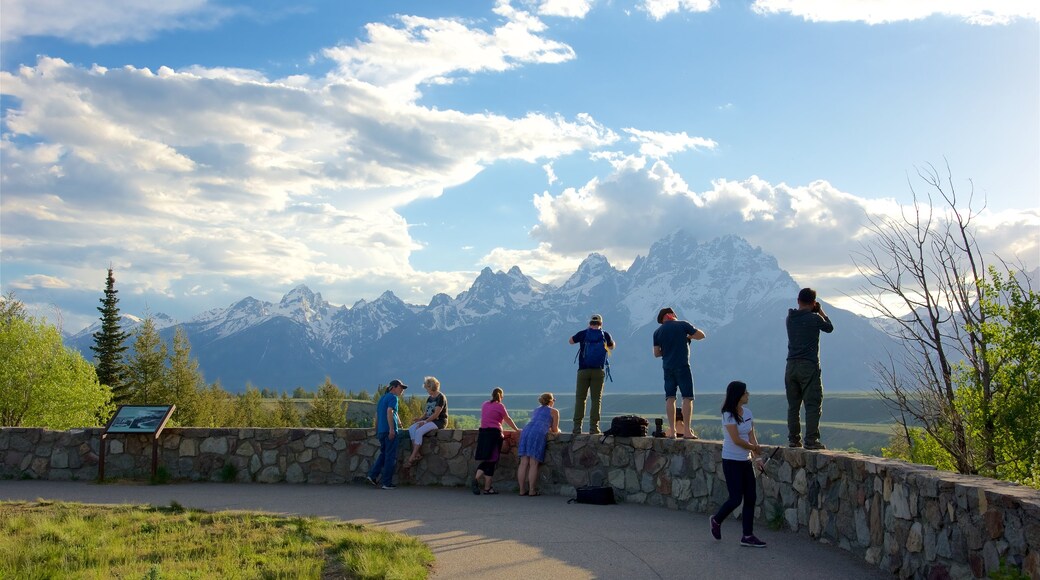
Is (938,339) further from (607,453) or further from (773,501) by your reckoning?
(607,453)

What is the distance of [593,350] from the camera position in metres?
13.1

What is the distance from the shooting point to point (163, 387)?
61.9 m

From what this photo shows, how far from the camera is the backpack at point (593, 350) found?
13039 mm

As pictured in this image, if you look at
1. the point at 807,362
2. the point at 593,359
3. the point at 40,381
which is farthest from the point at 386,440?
the point at 40,381

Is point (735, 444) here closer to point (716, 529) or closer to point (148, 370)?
point (716, 529)

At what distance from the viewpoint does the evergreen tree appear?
56.6 meters

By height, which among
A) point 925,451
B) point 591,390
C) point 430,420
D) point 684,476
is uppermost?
point 591,390

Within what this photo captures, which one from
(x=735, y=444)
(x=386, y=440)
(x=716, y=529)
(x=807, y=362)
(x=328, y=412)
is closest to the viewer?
(x=735, y=444)

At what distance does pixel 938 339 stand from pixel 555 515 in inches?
223

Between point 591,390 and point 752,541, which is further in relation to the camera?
point 591,390

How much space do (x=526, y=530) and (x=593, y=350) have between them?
3887mm

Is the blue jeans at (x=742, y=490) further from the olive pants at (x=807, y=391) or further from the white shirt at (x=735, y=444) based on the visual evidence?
the olive pants at (x=807, y=391)

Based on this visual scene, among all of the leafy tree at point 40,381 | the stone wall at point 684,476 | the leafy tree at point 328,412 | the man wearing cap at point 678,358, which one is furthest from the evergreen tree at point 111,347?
the man wearing cap at point 678,358

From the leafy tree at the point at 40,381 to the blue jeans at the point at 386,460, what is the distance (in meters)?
16.6
